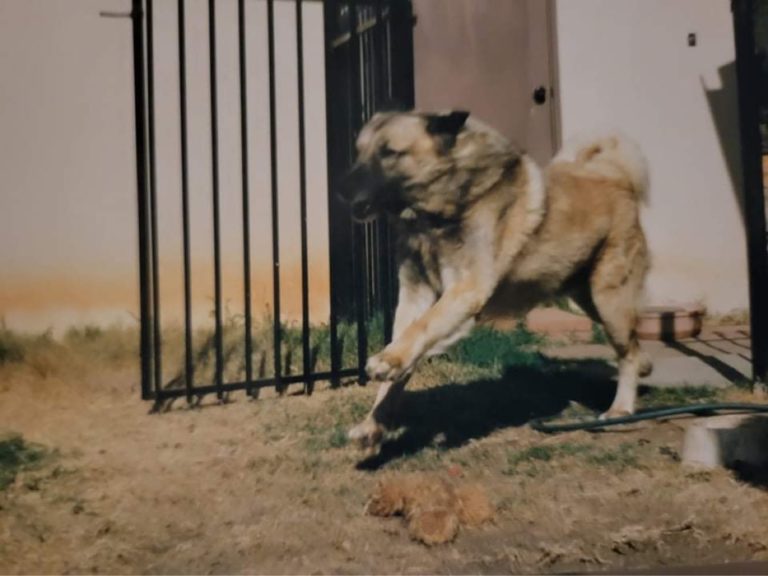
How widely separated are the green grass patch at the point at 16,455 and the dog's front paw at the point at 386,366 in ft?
3.55

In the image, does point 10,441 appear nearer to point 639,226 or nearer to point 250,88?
point 250,88

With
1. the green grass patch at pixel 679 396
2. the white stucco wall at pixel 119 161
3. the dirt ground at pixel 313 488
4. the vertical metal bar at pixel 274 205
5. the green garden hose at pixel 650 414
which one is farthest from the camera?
the green grass patch at pixel 679 396

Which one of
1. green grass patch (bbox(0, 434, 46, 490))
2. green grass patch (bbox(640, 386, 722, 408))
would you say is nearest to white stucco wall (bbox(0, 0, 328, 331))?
green grass patch (bbox(0, 434, 46, 490))

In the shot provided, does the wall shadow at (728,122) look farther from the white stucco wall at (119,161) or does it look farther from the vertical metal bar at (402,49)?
the white stucco wall at (119,161)

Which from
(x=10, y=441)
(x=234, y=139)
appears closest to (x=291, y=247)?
(x=234, y=139)

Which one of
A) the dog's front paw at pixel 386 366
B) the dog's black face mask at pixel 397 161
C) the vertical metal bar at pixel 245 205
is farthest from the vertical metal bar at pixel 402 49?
the dog's front paw at pixel 386 366

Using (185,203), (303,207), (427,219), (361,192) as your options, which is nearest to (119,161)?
(185,203)

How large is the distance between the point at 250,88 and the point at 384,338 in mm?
984

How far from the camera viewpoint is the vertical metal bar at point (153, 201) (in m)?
2.88

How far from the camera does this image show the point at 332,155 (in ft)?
9.87

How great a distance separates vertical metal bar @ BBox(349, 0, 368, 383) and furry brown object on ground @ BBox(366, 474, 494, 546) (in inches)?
16.4

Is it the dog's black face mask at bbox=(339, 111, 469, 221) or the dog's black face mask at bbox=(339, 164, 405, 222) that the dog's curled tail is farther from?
the dog's black face mask at bbox=(339, 164, 405, 222)

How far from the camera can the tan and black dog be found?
2.90 m

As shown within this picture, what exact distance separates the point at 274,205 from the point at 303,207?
102 millimetres
